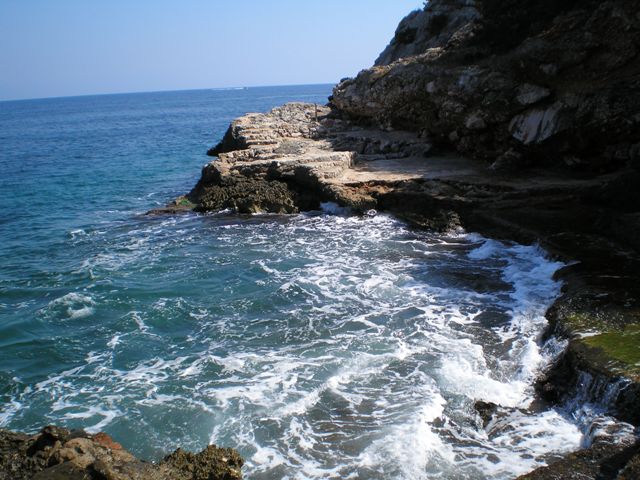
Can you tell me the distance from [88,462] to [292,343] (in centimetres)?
525

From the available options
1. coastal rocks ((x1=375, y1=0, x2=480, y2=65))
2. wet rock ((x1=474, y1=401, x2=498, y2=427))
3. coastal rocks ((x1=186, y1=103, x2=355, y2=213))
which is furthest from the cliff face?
wet rock ((x1=474, y1=401, x2=498, y2=427))

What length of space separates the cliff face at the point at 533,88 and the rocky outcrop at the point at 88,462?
14115 millimetres

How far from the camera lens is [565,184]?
667 inches

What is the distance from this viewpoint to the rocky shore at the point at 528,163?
30.1 ft

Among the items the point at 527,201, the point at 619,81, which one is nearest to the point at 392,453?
the point at 527,201

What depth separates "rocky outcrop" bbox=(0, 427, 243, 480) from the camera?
6.34 metres

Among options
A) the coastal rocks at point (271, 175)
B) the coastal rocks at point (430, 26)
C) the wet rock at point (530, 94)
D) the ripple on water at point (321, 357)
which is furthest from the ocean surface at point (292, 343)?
the coastal rocks at point (430, 26)

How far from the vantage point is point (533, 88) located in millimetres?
→ 19375

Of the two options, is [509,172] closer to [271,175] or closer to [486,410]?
[271,175]

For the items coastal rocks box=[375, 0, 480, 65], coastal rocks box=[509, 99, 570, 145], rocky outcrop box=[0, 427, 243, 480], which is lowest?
rocky outcrop box=[0, 427, 243, 480]

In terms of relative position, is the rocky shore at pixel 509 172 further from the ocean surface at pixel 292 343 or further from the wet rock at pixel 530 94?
the ocean surface at pixel 292 343

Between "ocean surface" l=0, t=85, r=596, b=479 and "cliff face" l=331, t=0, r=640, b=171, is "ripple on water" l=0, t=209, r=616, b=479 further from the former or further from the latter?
"cliff face" l=331, t=0, r=640, b=171

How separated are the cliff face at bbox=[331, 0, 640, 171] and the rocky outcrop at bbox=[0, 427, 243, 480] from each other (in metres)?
14.1

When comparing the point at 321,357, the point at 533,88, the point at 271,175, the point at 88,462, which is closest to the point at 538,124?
the point at 533,88
